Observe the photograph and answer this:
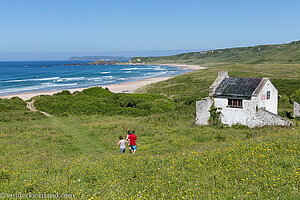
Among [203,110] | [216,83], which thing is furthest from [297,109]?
[203,110]

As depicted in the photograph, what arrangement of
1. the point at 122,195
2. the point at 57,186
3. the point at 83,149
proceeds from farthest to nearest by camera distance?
the point at 83,149 < the point at 57,186 < the point at 122,195

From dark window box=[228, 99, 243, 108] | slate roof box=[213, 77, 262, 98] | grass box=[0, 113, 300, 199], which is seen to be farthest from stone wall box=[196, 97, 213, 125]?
grass box=[0, 113, 300, 199]

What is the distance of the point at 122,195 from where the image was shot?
7137 mm

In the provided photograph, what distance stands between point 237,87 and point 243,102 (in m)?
1.80

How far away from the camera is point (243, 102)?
22.4 metres

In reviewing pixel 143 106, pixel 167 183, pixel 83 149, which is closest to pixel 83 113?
pixel 143 106

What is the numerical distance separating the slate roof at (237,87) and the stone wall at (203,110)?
1.11 meters

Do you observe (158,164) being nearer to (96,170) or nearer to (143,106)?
(96,170)

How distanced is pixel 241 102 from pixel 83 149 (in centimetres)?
1492

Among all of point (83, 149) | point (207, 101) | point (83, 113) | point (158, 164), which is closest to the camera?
point (158, 164)

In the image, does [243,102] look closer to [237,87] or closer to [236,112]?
[236,112]

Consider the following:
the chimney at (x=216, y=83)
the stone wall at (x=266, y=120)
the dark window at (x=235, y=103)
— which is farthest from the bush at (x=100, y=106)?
the stone wall at (x=266, y=120)

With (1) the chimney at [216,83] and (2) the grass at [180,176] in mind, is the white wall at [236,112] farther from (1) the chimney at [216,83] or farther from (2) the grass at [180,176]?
(2) the grass at [180,176]

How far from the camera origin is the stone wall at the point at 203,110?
24484 millimetres
